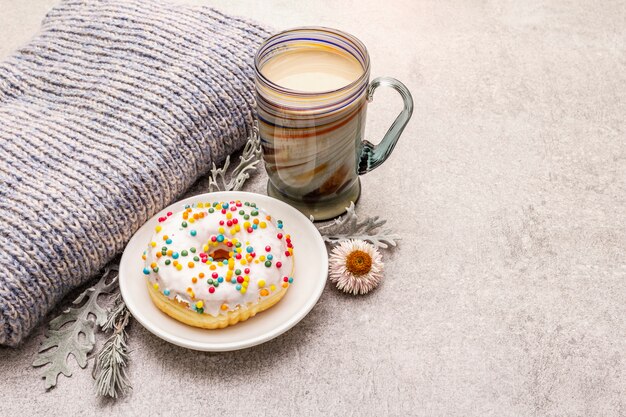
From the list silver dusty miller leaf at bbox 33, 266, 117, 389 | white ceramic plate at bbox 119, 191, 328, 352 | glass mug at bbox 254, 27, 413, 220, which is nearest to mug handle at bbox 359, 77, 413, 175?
glass mug at bbox 254, 27, 413, 220

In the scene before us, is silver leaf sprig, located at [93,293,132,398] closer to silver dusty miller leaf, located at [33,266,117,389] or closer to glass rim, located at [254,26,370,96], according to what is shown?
silver dusty miller leaf, located at [33,266,117,389]

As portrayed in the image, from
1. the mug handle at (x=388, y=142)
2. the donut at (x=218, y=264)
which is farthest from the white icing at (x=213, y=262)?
the mug handle at (x=388, y=142)

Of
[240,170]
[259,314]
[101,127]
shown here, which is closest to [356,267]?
[259,314]

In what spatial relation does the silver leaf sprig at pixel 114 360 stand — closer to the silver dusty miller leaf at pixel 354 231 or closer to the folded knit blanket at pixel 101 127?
the folded knit blanket at pixel 101 127

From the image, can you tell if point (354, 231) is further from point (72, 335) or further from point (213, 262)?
point (72, 335)

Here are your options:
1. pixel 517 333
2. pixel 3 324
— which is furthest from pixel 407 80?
pixel 3 324

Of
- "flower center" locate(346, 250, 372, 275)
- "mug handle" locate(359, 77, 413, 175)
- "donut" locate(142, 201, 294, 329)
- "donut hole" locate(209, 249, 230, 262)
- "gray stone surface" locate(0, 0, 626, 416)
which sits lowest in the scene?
"gray stone surface" locate(0, 0, 626, 416)
